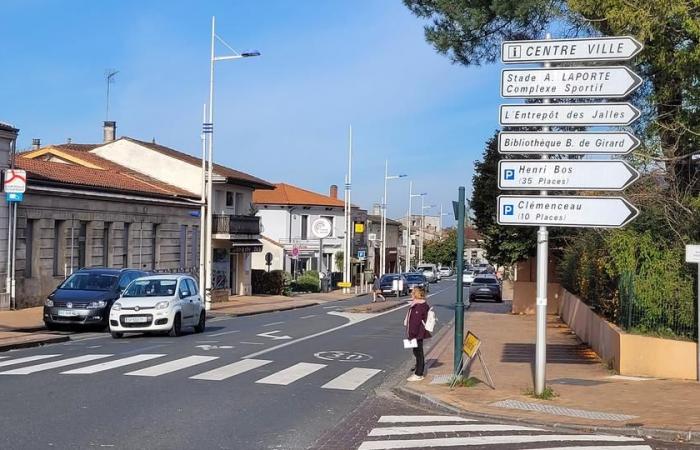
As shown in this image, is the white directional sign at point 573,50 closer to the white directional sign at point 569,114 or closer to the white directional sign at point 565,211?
the white directional sign at point 569,114

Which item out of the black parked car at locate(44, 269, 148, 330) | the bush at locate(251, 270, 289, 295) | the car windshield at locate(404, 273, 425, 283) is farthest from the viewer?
the car windshield at locate(404, 273, 425, 283)

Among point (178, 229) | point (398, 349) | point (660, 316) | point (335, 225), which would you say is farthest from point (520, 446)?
point (335, 225)

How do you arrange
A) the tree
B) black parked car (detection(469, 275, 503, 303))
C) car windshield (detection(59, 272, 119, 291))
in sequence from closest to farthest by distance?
1. car windshield (detection(59, 272, 119, 291))
2. black parked car (detection(469, 275, 503, 303))
3. the tree

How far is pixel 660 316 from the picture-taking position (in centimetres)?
1431

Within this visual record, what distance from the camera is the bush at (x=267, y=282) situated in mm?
54938

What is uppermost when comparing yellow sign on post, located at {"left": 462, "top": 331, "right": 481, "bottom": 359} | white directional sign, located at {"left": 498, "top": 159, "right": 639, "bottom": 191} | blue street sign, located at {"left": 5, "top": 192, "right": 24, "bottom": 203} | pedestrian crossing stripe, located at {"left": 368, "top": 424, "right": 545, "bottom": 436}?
blue street sign, located at {"left": 5, "top": 192, "right": 24, "bottom": 203}

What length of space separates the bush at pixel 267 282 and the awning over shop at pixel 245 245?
3.80m

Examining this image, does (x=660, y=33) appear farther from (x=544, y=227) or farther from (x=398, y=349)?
(x=398, y=349)

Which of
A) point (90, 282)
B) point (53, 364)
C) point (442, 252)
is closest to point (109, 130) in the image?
point (90, 282)

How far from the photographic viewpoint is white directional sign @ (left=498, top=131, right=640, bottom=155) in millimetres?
11609

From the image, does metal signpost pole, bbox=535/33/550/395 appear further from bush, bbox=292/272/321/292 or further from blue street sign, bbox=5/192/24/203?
bush, bbox=292/272/321/292

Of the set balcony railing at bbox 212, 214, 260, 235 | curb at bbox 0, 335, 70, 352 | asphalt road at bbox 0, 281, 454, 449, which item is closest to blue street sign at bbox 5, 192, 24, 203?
asphalt road at bbox 0, 281, 454, 449

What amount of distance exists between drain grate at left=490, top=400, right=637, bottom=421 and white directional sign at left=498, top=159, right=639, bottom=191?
3.01 m

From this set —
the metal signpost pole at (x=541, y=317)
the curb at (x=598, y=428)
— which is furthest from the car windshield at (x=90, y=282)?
the metal signpost pole at (x=541, y=317)
